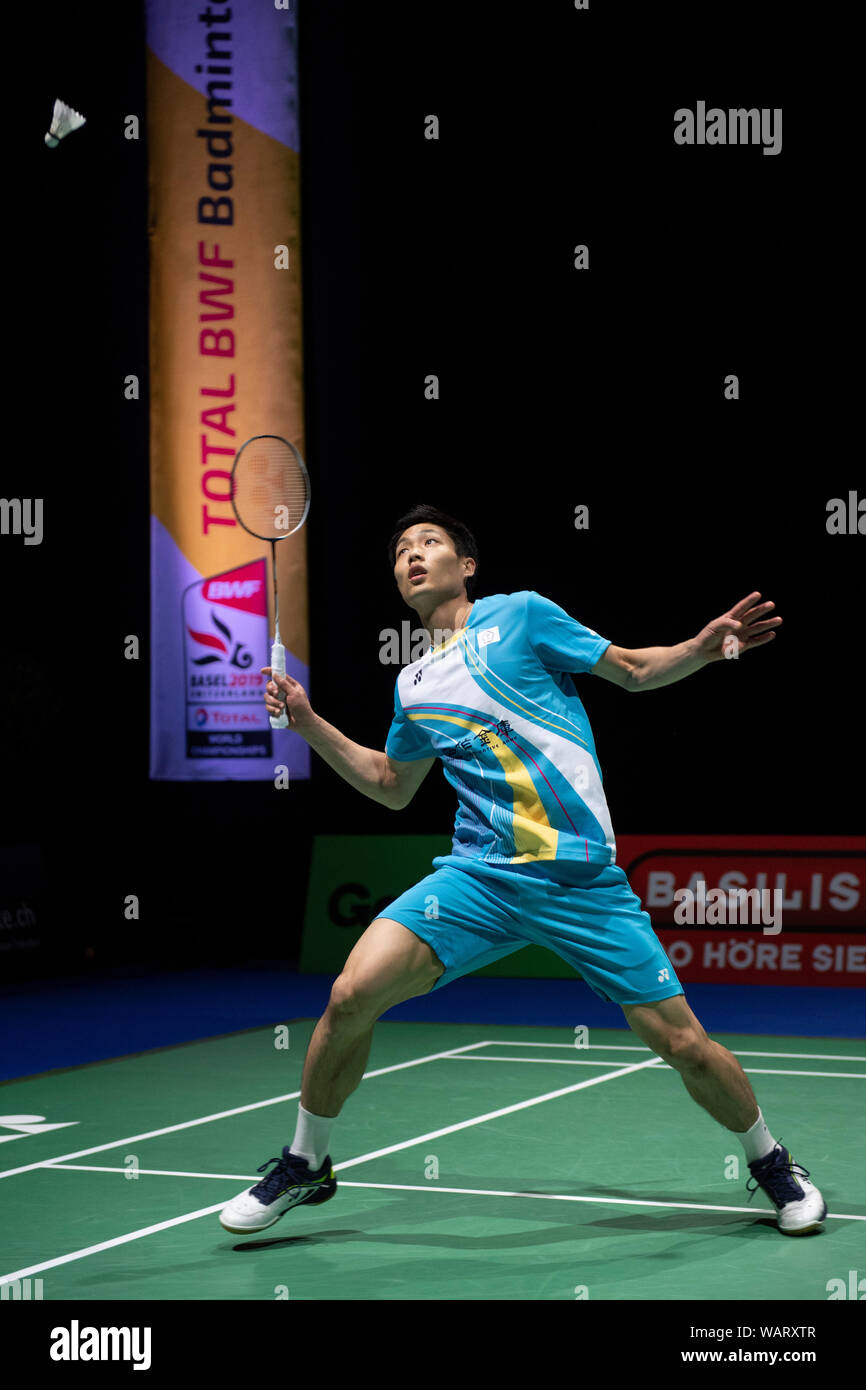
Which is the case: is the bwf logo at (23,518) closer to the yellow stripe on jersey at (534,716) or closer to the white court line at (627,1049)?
the white court line at (627,1049)

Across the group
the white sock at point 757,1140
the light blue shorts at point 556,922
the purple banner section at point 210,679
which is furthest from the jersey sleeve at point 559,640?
the purple banner section at point 210,679

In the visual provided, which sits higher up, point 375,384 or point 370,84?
point 370,84

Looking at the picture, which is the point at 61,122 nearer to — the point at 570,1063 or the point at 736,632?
the point at 736,632

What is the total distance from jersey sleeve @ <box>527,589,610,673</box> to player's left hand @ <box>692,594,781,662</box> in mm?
317

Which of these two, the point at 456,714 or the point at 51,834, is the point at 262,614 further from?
the point at 456,714

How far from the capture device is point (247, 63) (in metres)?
10.3

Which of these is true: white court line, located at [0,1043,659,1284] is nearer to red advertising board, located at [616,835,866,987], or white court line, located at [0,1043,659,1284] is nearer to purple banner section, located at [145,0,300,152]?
red advertising board, located at [616,835,866,987]

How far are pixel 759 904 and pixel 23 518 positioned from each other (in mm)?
5241

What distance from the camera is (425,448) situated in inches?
437

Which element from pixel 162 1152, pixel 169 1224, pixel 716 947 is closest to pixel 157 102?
pixel 716 947

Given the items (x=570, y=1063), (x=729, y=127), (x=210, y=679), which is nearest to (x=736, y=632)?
(x=570, y=1063)

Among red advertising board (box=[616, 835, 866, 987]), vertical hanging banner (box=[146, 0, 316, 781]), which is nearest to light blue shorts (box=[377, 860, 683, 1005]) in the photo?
red advertising board (box=[616, 835, 866, 987])

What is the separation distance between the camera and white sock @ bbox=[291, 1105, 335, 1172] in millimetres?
4242

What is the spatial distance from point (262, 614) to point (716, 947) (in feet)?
10.9
